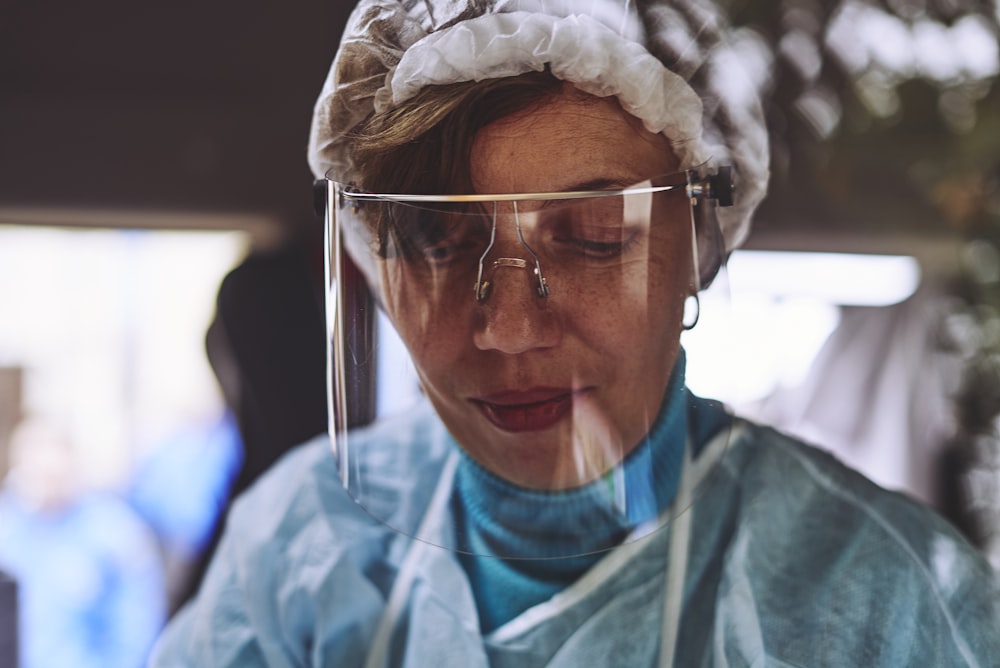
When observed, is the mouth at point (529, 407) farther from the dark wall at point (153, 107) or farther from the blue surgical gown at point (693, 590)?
the dark wall at point (153, 107)

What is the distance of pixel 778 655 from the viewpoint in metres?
0.66

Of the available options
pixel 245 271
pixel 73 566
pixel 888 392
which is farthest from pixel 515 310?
pixel 888 392

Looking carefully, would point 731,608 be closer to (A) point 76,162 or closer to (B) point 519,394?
(B) point 519,394

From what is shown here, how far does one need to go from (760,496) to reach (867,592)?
110 millimetres

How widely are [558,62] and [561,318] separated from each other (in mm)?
173

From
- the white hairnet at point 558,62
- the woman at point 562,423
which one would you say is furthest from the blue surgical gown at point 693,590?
the white hairnet at point 558,62

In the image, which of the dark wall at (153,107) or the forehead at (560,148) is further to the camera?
the dark wall at (153,107)

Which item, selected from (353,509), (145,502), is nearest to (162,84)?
(145,502)

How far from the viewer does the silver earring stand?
640mm

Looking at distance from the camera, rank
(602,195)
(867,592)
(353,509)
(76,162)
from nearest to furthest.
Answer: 1. (602,195)
2. (867,592)
3. (353,509)
4. (76,162)

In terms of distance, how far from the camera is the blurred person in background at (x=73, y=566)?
3.05ft

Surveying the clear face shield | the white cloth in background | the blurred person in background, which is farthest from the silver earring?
the white cloth in background

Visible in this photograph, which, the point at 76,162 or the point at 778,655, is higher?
the point at 76,162

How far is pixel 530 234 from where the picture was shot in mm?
578
